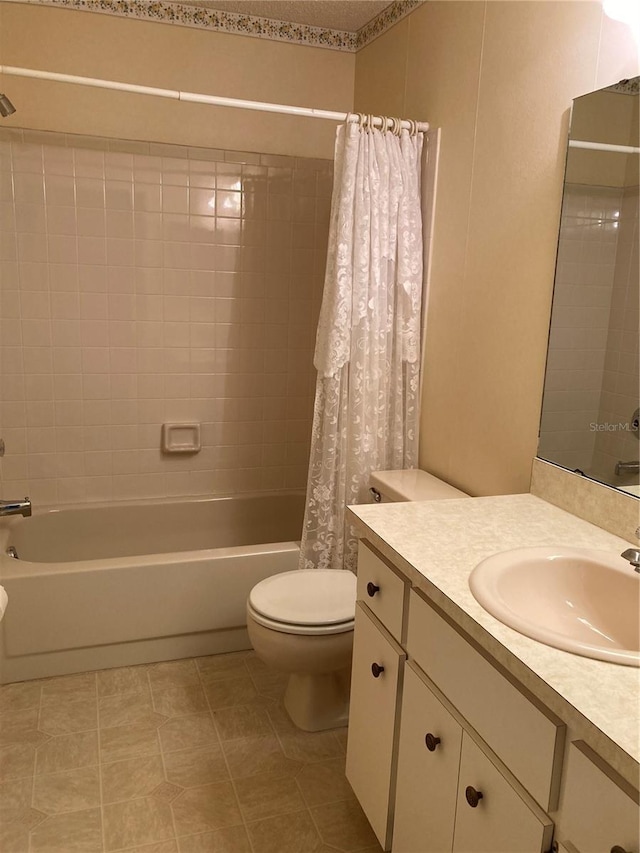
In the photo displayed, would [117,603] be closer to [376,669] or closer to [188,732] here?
[188,732]

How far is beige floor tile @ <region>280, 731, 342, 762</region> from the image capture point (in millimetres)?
2102

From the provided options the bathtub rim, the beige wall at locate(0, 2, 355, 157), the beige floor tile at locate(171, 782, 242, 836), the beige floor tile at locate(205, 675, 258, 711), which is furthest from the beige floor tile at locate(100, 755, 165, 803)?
A: the beige wall at locate(0, 2, 355, 157)

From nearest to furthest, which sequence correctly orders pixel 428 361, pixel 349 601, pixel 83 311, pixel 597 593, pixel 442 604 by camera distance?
pixel 442 604 < pixel 597 593 < pixel 349 601 < pixel 428 361 < pixel 83 311

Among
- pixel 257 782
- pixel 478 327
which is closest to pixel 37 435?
pixel 257 782

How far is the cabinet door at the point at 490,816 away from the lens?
104 centimetres

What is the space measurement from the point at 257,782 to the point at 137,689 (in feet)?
2.08

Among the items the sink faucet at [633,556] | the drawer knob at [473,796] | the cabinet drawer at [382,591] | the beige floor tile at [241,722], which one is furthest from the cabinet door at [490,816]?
the beige floor tile at [241,722]

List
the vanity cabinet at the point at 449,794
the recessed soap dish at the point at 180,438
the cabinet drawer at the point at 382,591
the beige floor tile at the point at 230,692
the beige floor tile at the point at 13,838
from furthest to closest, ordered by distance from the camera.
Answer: the recessed soap dish at the point at 180,438
the beige floor tile at the point at 230,692
the beige floor tile at the point at 13,838
the cabinet drawer at the point at 382,591
the vanity cabinet at the point at 449,794

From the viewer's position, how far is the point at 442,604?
1250mm

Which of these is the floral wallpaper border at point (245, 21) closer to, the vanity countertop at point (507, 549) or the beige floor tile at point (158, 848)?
the vanity countertop at point (507, 549)

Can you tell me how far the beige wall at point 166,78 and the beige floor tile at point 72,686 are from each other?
2161 millimetres

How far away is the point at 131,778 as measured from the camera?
1.98 meters

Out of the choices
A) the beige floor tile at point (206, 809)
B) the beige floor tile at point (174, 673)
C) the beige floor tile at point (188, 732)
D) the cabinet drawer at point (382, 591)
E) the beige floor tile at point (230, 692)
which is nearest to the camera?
the cabinet drawer at point (382, 591)

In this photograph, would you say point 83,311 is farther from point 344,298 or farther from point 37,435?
point 344,298
